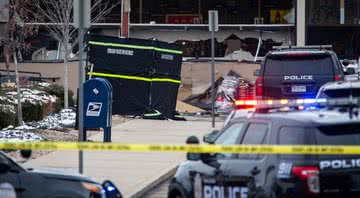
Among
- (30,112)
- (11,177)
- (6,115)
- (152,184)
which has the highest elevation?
(11,177)

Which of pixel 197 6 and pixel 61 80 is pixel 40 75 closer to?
pixel 61 80

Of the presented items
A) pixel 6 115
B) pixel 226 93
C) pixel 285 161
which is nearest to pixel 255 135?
pixel 285 161

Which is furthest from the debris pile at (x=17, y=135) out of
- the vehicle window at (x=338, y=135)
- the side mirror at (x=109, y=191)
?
the vehicle window at (x=338, y=135)

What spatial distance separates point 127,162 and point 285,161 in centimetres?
814

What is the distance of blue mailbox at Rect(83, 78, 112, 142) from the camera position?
55.8 ft

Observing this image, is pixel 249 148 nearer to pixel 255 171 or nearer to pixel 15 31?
pixel 255 171

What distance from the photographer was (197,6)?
4866cm

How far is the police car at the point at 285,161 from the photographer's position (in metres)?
7.65

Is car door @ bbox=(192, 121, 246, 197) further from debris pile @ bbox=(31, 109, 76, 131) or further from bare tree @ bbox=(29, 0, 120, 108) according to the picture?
bare tree @ bbox=(29, 0, 120, 108)

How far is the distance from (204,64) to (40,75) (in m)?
7.04

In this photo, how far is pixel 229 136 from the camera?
29.3 feet

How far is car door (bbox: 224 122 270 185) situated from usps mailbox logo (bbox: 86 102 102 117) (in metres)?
8.78

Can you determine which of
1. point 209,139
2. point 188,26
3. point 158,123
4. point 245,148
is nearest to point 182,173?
point 209,139

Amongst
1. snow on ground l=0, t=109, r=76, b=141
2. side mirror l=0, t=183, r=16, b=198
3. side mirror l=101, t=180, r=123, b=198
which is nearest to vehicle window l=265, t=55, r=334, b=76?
snow on ground l=0, t=109, r=76, b=141
